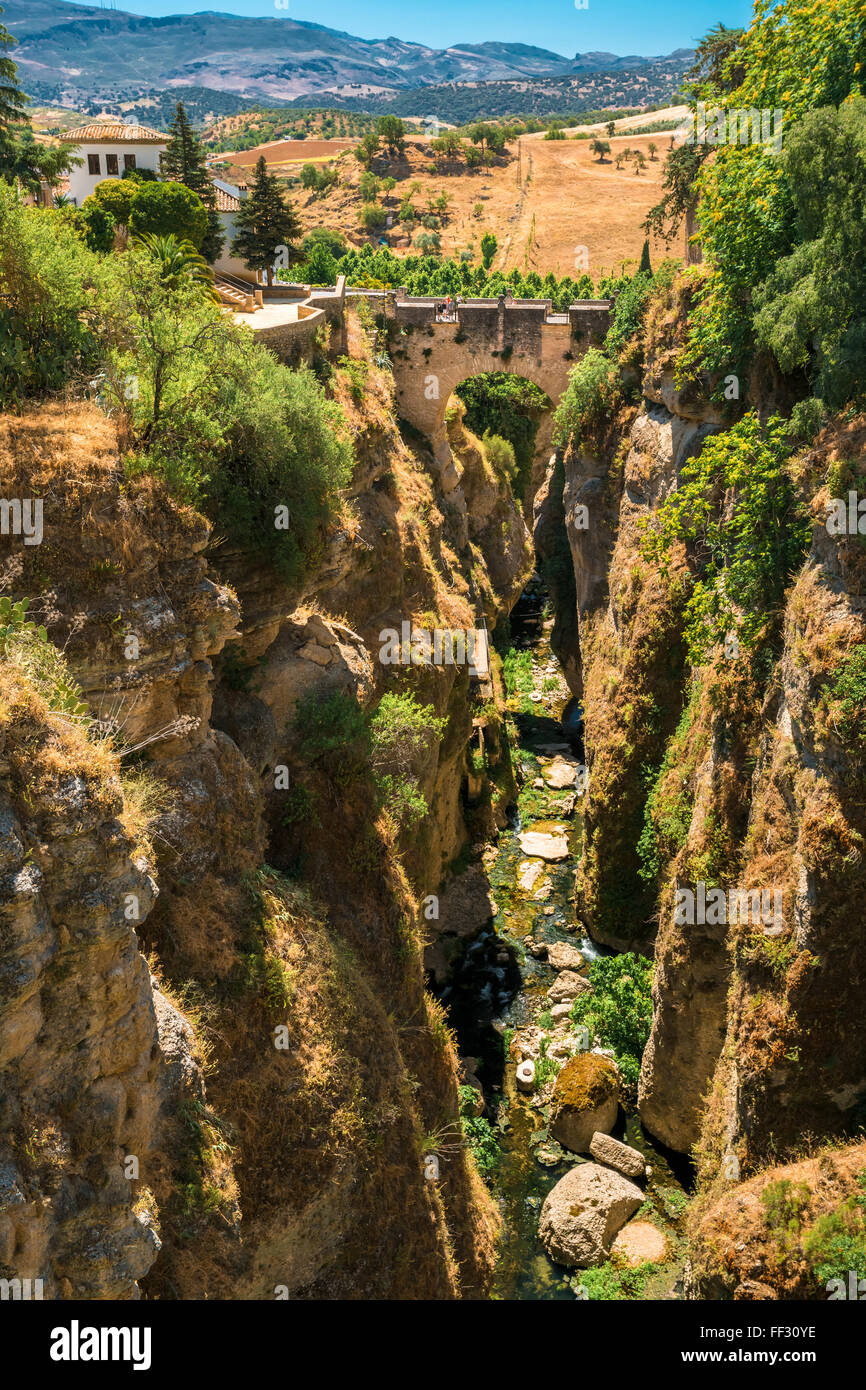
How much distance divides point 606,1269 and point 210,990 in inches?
447

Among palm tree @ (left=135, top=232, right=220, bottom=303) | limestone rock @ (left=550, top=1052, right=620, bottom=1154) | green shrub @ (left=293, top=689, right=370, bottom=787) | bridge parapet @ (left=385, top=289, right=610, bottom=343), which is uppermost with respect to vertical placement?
bridge parapet @ (left=385, top=289, right=610, bottom=343)

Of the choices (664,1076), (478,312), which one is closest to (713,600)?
(664,1076)

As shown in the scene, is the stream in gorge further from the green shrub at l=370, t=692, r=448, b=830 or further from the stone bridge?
the stone bridge

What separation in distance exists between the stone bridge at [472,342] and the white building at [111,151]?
32.9 feet

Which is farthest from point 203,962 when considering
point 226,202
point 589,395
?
point 226,202

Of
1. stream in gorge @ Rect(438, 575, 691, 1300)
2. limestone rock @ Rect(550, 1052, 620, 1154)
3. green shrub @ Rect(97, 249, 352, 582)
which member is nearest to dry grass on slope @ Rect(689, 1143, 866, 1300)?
stream in gorge @ Rect(438, 575, 691, 1300)

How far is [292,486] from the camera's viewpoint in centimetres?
1872

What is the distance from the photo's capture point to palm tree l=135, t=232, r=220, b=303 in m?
18.5

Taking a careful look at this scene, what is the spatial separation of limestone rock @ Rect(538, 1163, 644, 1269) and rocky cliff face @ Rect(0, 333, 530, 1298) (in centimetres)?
173

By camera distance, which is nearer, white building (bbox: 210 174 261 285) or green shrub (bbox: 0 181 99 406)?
green shrub (bbox: 0 181 99 406)

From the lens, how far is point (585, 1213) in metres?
20.4

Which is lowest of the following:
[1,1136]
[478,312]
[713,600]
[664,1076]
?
[664,1076]

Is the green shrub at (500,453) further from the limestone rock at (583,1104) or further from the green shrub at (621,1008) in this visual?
the limestone rock at (583,1104)
